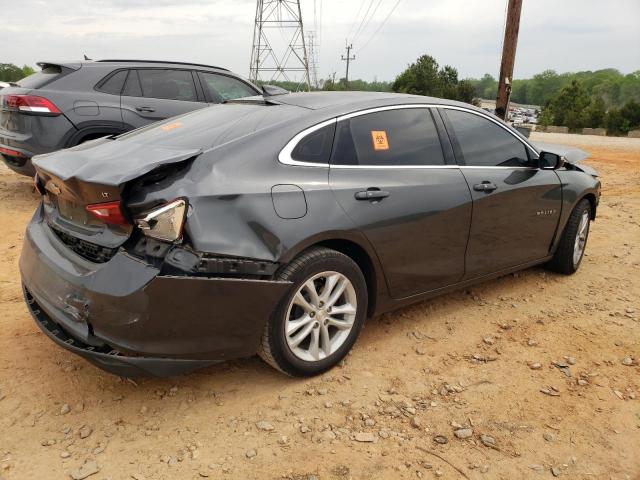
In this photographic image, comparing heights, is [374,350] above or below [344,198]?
below

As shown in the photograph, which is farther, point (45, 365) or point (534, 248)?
point (534, 248)

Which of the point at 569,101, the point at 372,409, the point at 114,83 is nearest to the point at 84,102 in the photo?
the point at 114,83

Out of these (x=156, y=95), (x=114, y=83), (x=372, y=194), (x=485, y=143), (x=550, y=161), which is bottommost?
(x=372, y=194)

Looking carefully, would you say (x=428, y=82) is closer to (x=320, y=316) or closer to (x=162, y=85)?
(x=162, y=85)

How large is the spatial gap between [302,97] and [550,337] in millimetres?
2284

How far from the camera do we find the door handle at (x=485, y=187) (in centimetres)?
363

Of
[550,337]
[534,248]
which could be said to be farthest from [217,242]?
[534,248]

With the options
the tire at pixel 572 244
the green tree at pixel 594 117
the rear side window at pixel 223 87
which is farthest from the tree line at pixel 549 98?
the tire at pixel 572 244

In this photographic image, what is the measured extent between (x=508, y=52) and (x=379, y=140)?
1032 centimetres

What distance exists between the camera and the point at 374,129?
3.26 metres

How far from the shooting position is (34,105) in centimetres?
598

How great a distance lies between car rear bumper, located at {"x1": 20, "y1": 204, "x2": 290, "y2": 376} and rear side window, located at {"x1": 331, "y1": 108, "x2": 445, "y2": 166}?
37.5 inches

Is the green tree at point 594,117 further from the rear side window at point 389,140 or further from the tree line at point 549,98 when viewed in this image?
the rear side window at point 389,140

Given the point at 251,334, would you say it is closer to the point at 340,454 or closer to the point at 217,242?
the point at 217,242
